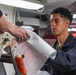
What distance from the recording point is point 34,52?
1153 millimetres

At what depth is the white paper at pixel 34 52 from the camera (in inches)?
43.6

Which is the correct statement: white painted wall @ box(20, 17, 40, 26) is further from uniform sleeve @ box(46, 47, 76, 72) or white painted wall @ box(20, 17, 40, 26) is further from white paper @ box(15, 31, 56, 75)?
white paper @ box(15, 31, 56, 75)

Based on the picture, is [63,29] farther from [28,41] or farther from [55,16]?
[28,41]

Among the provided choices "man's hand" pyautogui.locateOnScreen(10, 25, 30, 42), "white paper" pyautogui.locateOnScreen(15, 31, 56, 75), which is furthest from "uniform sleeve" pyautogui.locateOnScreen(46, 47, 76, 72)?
"man's hand" pyautogui.locateOnScreen(10, 25, 30, 42)

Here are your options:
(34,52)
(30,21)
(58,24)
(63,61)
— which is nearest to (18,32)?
(34,52)

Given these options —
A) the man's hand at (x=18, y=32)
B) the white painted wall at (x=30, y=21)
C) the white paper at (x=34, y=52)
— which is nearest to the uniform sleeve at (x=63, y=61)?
the white paper at (x=34, y=52)

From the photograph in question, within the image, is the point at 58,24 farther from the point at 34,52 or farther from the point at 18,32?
the point at 18,32

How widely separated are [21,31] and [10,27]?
0.07 m

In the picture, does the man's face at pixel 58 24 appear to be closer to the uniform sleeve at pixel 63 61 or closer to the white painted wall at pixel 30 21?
the uniform sleeve at pixel 63 61

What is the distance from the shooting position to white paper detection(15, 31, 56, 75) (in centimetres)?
111

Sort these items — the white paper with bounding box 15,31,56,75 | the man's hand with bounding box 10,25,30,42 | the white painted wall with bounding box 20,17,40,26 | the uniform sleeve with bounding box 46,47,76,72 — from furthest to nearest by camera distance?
the white painted wall with bounding box 20,17,40,26 → the uniform sleeve with bounding box 46,47,76,72 → the white paper with bounding box 15,31,56,75 → the man's hand with bounding box 10,25,30,42

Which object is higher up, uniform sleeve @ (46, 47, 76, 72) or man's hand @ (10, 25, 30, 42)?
man's hand @ (10, 25, 30, 42)

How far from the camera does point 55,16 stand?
195 centimetres

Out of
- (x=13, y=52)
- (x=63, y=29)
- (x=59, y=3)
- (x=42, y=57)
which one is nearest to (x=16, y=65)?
(x=13, y=52)
